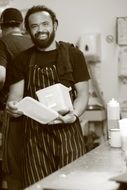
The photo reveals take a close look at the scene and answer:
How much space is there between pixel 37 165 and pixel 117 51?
1968 millimetres

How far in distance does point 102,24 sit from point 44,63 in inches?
67.8

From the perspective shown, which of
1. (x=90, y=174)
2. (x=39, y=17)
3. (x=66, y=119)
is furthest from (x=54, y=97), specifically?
(x=90, y=174)

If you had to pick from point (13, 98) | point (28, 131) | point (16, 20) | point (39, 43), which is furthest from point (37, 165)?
point (16, 20)

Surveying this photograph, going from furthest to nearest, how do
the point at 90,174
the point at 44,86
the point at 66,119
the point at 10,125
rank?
the point at 10,125 → the point at 44,86 → the point at 66,119 → the point at 90,174

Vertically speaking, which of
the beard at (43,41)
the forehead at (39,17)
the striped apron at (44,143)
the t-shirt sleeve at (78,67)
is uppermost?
the forehead at (39,17)

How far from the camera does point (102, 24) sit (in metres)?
4.00

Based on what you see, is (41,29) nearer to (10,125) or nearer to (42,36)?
(42,36)

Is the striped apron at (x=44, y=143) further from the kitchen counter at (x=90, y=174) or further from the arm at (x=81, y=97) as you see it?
the kitchen counter at (x=90, y=174)

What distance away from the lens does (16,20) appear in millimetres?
3061

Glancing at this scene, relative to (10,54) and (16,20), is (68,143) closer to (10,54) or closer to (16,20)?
(10,54)

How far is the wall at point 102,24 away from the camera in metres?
3.96

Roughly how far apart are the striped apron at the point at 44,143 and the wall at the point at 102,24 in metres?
1.67

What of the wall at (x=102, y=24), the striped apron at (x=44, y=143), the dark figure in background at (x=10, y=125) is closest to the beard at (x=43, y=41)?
the striped apron at (x=44, y=143)

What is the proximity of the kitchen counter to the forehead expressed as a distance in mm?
896
